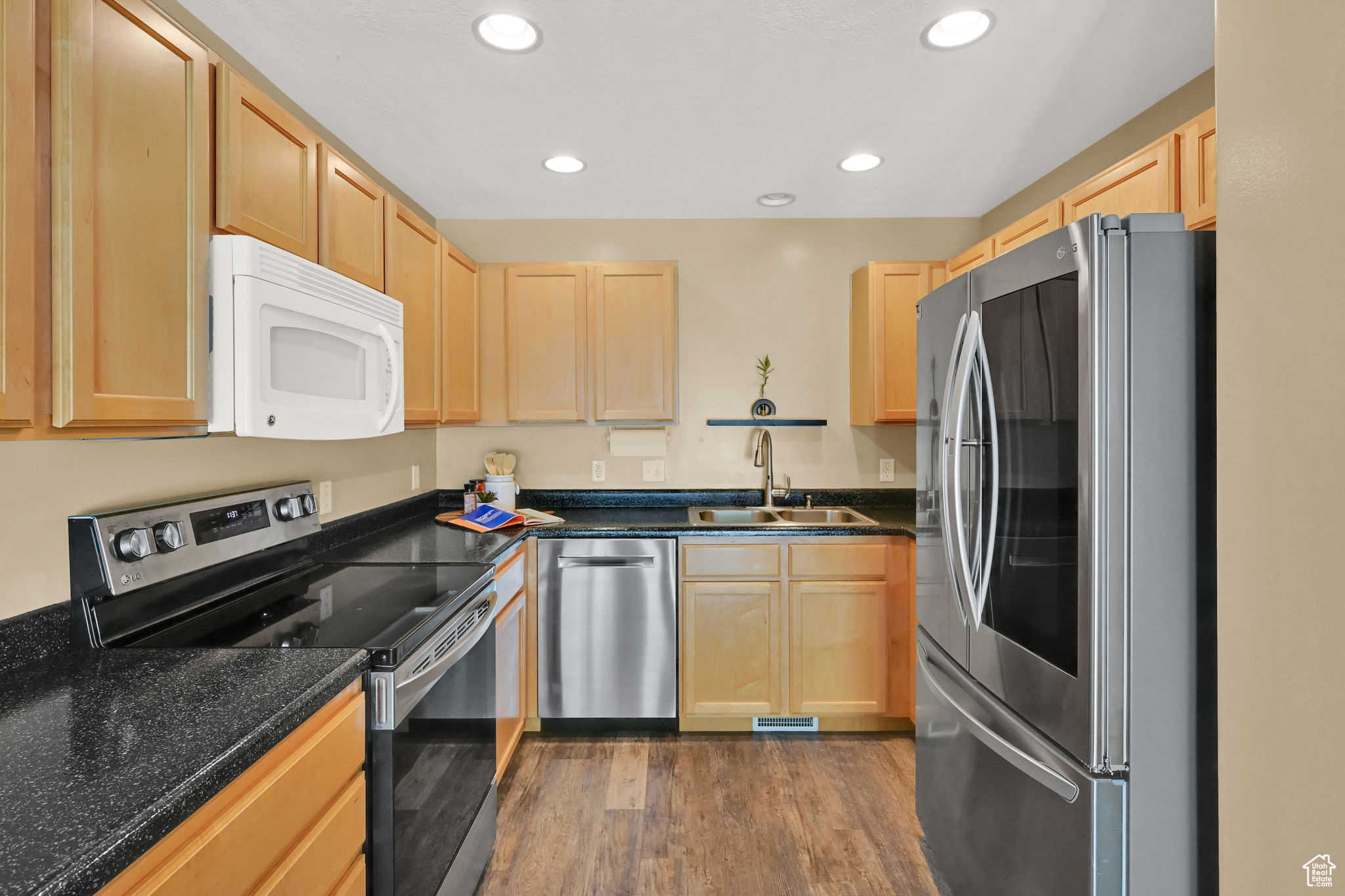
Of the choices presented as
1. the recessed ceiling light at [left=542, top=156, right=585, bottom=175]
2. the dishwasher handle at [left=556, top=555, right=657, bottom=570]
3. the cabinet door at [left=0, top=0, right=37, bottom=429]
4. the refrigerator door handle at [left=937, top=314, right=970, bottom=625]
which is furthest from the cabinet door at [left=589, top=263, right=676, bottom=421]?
the cabinet door at [left=0, top=0, right=37, bottom=429]

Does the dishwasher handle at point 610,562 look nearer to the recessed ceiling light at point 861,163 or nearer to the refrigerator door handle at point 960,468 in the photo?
the refrigerator door handle at point 960,468

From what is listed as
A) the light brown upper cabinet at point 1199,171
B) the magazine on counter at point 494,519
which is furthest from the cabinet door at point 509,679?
the light brown upper cabinet at point 1199,171

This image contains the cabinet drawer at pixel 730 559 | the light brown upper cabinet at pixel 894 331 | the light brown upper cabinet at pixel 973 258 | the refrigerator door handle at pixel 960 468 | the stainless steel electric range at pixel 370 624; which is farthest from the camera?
the light brown upper cabinet at pixel 894 331

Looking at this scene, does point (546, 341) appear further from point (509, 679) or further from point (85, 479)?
point (85, 479)

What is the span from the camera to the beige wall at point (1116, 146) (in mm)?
1876

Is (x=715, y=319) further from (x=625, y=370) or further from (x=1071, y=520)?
(x=1071, y=520)

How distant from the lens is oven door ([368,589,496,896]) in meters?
1.25

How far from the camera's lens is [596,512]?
317cm

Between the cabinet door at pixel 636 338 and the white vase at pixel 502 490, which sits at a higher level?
the cabinet door at pixel 636 338

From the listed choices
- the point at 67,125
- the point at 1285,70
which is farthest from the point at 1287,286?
the point at 67,125

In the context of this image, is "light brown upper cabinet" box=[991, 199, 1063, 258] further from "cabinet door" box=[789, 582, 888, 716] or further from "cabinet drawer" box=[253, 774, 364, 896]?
"cabinet drawer" box=[253, 774, 364, 896]

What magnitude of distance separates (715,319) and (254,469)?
2129 millimetres

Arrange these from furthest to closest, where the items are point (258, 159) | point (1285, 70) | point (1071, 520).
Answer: point (258, 159), point (1071, 520), point (1285, 70)

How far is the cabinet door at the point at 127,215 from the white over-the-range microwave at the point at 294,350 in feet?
0.13
